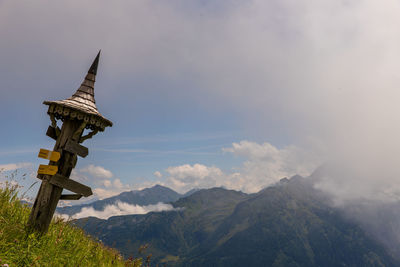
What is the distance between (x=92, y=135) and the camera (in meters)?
9.00

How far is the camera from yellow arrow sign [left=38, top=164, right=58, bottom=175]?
7.73 m

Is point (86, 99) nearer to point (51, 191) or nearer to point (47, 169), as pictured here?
point (47, 169)

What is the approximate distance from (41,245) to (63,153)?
275cm

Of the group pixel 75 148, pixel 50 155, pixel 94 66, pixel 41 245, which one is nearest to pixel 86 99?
pixel 94 66

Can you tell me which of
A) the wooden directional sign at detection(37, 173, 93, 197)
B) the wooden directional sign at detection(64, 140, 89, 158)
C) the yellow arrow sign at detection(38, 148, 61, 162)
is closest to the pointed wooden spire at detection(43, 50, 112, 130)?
the wooden directional sign at detection(64, 140, 89, 158)

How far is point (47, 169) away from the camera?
7.80m

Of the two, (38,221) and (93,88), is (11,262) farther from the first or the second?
(93,88)

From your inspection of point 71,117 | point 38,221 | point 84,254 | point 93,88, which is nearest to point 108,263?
point 84,254

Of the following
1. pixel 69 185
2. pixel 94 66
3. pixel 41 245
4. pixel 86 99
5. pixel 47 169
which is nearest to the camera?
pixel 41 245

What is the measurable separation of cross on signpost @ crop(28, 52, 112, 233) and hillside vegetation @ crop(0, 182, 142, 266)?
1.77 feet

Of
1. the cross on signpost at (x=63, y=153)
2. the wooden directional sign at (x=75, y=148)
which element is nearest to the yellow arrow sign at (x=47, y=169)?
the cross on signpost at (x=63, y=153)

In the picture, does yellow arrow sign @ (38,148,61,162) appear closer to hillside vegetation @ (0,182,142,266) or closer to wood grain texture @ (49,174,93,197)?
wood grain texture @ (49,174,93,197)

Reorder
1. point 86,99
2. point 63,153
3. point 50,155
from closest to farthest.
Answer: point 50,155 < point 63,153 < point 86,99

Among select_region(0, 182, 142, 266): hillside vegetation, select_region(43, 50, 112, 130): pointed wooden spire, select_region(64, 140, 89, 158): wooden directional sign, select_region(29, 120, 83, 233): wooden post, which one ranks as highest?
select_region(43, 50, 112, 130): pointed wooden spire
